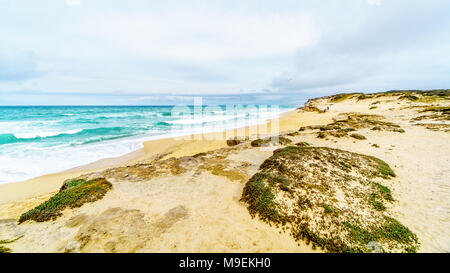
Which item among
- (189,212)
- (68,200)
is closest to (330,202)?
(189,212)

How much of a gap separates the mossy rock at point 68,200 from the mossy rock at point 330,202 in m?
5.64

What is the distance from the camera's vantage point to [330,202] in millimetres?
5738

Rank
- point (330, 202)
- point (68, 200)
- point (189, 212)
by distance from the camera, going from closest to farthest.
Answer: point (189, 212)
point (330, 202)
point (68, 200)

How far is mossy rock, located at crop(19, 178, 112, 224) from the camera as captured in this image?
543 cm

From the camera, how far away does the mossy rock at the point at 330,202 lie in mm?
4555

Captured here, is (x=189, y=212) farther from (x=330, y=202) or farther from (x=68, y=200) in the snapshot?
(x=330, y=202)

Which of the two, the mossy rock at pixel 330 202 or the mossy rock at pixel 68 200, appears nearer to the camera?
the mossy rock at pixel 330 202

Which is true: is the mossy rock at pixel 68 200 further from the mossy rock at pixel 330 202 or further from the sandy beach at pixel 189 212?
the mossy rock at pixel 330 202

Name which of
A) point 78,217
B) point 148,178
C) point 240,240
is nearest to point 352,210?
point 240,240

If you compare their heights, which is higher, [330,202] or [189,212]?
[330,202]

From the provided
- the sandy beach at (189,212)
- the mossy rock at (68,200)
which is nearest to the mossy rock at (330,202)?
the sandy beach at (189,212)

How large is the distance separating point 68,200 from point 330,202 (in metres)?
9.15

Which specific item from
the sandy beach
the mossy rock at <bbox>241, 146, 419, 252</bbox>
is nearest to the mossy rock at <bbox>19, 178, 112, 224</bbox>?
the sandy beach

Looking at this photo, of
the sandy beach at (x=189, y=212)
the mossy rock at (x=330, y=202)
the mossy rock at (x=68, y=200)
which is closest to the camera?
the sandy beach at (x=189, y=212)
